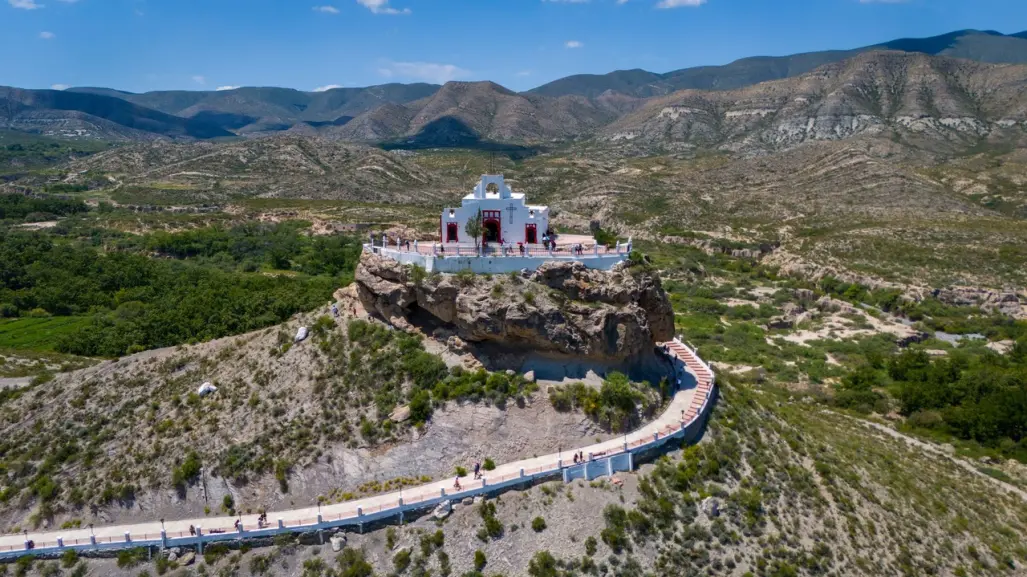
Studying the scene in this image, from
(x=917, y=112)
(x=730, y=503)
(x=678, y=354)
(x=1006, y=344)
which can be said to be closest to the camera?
(x=730, y=503)

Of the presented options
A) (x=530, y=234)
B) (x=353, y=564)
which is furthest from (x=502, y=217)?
(x=353, y=564)

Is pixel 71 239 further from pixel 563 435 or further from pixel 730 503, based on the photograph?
pixel 730 503

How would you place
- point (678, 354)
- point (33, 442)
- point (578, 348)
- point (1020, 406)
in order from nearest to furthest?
point (578, 348) → point (33, 442) → point (678, 354) → point (1020, 406)

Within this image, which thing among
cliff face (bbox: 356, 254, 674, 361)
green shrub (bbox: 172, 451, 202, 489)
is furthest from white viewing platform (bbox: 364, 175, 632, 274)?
green shrub (bbox: 172, 451, 202, 489)

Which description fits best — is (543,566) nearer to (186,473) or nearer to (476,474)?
(476,474)

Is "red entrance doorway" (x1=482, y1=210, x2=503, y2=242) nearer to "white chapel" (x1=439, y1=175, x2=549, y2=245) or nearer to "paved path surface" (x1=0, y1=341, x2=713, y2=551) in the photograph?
"white chapel" (x1=439, y1=175, x2=549, y2=245)

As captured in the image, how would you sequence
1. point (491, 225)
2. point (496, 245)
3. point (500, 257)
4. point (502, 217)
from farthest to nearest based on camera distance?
point (491, 225) < point (502, 217) < point (496, 245) < point (500, 257)

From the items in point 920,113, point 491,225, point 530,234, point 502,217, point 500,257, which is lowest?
point 500,257

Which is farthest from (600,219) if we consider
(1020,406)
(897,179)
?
(1020,406)
